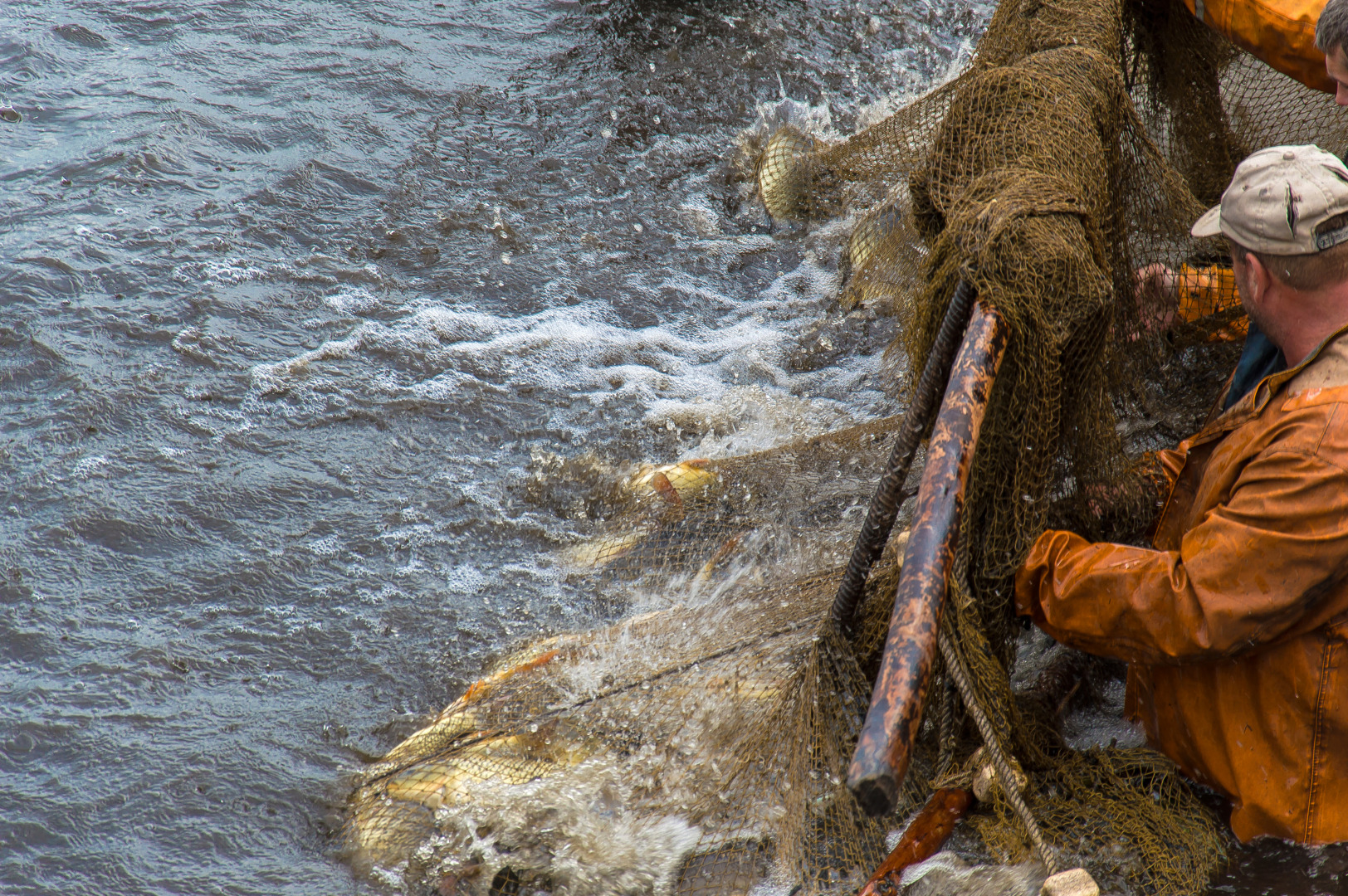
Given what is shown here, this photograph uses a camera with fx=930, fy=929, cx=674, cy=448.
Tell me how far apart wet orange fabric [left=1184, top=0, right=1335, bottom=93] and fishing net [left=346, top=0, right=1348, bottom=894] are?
0.38 meters

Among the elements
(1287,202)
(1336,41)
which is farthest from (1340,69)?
(1287,202)

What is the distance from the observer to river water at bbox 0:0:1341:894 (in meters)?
3.69

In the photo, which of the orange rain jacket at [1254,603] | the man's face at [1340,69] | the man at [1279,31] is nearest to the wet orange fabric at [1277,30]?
the man at [1279,31]

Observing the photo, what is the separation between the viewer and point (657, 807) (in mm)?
2939

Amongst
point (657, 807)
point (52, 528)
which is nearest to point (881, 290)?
point (657, 807)

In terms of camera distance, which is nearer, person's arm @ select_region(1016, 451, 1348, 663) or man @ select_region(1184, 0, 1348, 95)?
person's arm @ select_region(1016, 451, 1348, 663)

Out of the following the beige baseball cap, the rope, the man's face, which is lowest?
the rope

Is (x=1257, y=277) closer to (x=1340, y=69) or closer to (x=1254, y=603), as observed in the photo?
(x=1254, y=603)

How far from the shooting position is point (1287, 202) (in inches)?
90.5

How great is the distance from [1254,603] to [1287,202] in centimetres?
99

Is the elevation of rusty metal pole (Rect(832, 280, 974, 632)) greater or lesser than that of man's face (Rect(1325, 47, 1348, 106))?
lesser

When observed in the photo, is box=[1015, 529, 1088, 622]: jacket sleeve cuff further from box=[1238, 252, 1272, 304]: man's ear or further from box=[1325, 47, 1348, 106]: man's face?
box=[1325, 47, 1348, 106]: man's face

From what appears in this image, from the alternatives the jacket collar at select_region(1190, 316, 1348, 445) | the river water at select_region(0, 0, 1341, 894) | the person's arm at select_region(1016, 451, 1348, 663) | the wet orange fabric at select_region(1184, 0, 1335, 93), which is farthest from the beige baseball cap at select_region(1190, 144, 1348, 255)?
the river water at select_region(0, 0, 1341, 894)

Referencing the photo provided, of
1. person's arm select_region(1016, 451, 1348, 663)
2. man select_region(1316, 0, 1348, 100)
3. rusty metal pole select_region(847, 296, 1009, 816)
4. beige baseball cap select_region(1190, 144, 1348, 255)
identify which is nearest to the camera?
rusty metal pole select_region(847, 296, 1009, 816)
